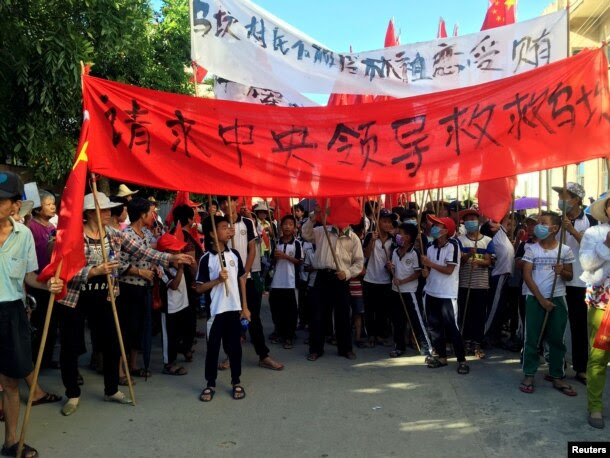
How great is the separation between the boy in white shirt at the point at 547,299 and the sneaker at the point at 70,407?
394 centimetres

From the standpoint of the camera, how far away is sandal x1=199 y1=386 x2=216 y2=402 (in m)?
4.63

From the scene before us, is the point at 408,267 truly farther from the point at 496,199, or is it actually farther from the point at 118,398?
the point at 118,398

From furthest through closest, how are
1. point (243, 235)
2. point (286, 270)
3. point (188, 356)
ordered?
point (286, 270), point (243, 235), point (188, 356)

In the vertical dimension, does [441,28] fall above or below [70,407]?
above

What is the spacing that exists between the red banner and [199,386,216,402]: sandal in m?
1.79

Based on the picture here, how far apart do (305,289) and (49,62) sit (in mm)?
4546

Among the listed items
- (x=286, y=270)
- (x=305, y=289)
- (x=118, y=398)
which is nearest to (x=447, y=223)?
(x=286, y=270)

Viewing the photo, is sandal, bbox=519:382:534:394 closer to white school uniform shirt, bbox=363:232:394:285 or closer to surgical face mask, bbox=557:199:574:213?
surgical face mask, bbox=557:199:574:213

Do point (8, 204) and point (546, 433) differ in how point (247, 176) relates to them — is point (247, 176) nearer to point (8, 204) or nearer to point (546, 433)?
point (8, 204)

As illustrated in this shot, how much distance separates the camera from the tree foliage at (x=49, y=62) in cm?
675

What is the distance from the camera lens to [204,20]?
476cm

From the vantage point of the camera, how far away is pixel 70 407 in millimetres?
4363

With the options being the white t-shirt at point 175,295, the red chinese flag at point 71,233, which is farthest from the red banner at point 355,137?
the white t-shirt at point 175,295

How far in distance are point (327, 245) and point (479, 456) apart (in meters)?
2.92
